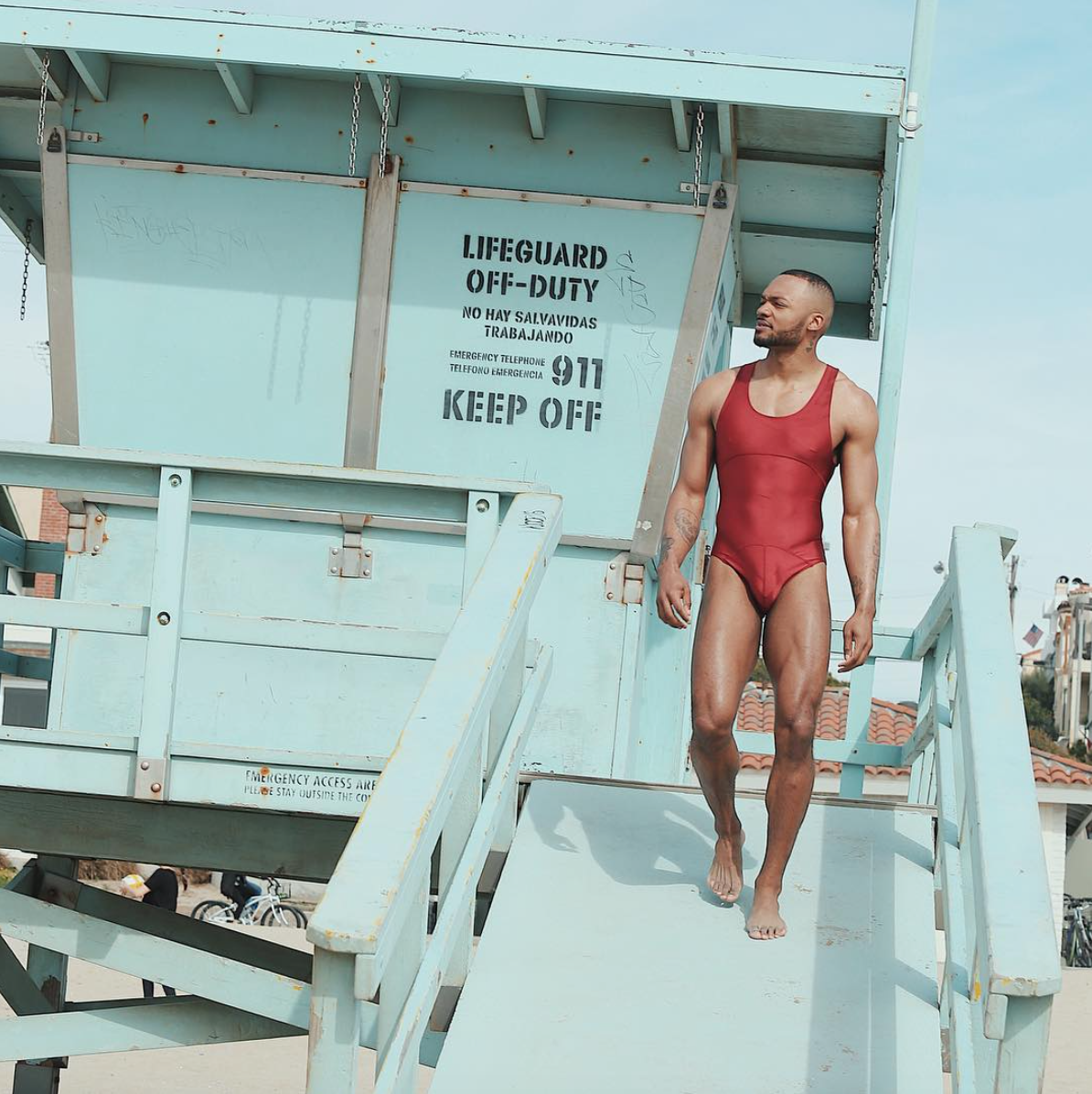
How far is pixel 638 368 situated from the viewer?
702 cm

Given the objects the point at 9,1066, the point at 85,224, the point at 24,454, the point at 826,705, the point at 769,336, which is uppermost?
the point at 85,224

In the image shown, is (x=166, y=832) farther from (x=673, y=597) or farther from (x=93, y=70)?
(x=93, y=70)

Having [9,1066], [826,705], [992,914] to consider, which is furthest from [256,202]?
[826,705]

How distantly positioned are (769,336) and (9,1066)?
1203 cm

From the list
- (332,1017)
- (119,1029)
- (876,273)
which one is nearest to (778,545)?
(332,1017)

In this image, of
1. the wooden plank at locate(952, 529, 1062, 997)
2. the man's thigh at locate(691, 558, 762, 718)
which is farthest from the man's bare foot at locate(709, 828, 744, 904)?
the wooden plank at locate(952, 529, 1062, 997)

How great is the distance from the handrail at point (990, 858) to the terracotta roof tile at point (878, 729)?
51.1 ft

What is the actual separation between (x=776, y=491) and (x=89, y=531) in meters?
3.64

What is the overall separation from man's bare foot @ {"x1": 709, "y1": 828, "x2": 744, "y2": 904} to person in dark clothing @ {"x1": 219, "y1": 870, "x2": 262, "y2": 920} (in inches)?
718

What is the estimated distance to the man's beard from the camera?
14.4 ft

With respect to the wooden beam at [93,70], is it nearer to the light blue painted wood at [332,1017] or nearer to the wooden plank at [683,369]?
the wooden plank at [683,369]

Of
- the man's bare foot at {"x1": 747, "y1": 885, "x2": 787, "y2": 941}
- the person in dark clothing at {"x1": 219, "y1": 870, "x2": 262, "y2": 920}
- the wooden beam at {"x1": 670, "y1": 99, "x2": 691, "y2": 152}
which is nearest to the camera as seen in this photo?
the man's bare foot at {"x1": 747, "y1": 885, "x2": 787, "y2": 941}

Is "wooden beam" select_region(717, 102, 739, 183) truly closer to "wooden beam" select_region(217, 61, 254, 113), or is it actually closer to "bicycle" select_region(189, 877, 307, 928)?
"wooden beam" select_region(217, 61, 254, 113)

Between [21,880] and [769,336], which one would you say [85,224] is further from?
[769,336]
